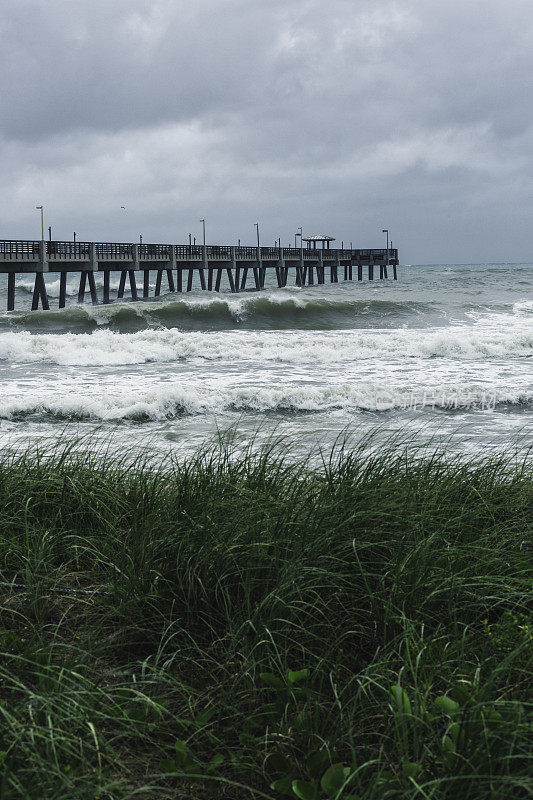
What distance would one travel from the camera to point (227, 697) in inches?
102

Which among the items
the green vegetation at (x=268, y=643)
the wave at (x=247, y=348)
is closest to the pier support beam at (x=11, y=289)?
the wave at (x=247, y=348)

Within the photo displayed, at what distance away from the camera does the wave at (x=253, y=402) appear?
39.4 feet

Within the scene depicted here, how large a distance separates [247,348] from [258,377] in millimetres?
4819

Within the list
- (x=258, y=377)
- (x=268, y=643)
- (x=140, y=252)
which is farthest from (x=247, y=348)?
(x=140, y=252)

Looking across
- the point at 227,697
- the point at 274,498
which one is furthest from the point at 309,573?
the point at 274,498

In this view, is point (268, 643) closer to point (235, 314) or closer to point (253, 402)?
point (253, 402)

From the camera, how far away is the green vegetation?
216 cm

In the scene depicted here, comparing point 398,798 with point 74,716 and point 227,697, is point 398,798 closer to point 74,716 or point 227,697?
point 227,697

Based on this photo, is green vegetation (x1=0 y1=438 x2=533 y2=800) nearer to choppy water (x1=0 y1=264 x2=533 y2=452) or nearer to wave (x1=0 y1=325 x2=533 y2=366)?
choppy water (x1=0 y1=264 x2=533 y2=452)

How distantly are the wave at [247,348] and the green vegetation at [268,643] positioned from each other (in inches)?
608

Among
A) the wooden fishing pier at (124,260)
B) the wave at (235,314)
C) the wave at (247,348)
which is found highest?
the wooden fishing pier at (124,260)

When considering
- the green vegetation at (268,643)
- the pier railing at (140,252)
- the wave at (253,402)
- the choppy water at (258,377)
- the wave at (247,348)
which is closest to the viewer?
the green vegetation at (268,643)

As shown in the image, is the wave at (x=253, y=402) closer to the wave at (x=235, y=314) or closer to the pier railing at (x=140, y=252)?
the wave at (x=235, y=314)

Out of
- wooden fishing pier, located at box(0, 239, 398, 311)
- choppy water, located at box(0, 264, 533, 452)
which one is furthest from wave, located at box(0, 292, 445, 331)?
wooden fishing pier, located at box(0, 239, 398, 311)
